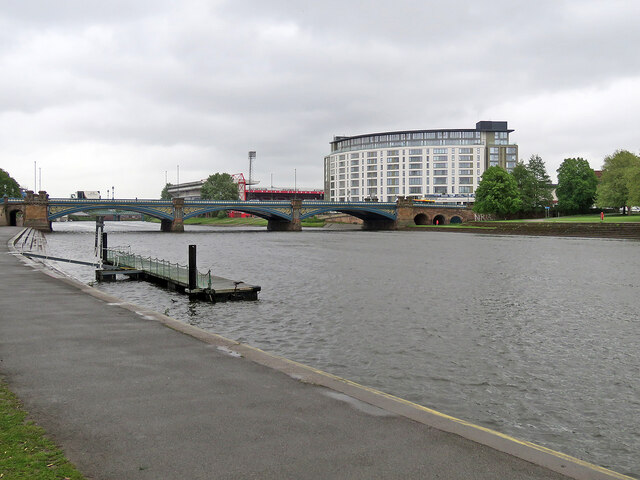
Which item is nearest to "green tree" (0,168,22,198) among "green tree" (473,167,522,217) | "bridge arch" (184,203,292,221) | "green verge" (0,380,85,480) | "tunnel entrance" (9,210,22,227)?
"tunnel entrance" (9,210,22,227)

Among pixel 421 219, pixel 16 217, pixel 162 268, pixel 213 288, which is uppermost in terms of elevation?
pixel 16 217

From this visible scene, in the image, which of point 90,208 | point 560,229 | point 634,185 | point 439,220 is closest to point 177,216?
point 90,208

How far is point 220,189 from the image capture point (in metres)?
183

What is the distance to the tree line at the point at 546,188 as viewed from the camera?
100750 millimetres

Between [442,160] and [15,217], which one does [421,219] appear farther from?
[15,217]

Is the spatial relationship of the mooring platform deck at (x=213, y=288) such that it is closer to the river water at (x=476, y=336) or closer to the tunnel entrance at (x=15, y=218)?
the river water at (x=476, y=336)

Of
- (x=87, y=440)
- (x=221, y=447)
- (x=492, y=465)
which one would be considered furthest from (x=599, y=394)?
(x=87, y=440)

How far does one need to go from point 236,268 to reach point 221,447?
34455mm

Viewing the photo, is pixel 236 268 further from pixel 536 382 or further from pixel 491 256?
pixel 536 382

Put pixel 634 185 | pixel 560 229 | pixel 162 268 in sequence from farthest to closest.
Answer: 1. pixel 560 229
2. pixel 634 185
3. pixel 162 268

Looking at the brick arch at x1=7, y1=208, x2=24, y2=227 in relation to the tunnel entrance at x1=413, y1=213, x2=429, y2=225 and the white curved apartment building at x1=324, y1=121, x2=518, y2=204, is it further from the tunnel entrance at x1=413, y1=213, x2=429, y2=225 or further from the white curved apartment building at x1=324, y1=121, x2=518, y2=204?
the white curved apartment building at x1=324, y1=121, x2=518, y2=204

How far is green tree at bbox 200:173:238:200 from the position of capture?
7087 inches

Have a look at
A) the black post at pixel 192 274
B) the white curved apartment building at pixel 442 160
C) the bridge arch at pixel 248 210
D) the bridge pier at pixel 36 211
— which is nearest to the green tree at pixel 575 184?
the bridge arch at pixel 248 210

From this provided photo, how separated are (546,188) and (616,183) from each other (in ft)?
69.4
